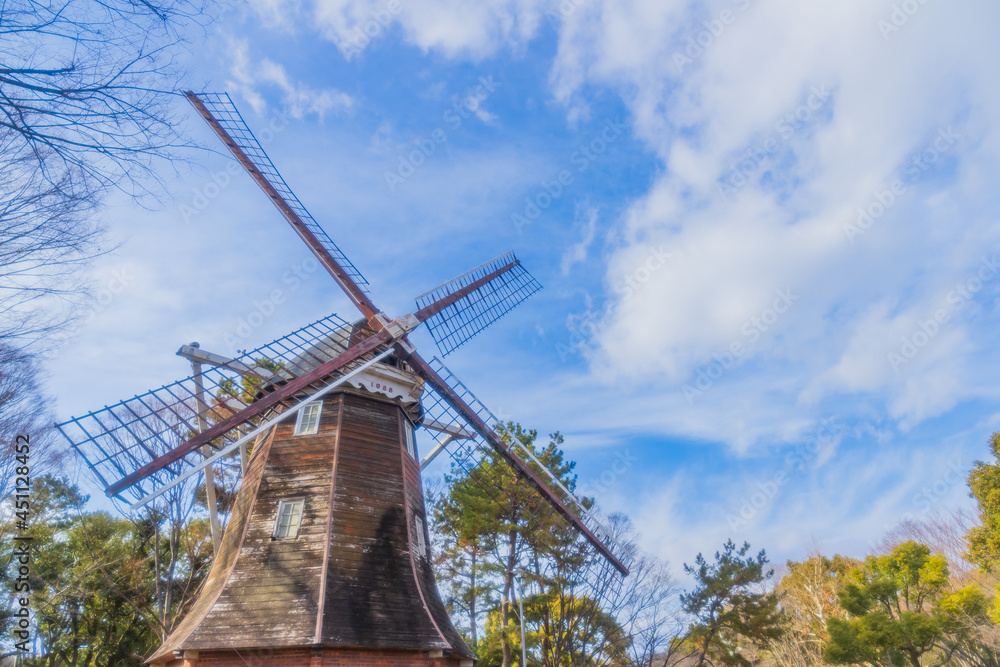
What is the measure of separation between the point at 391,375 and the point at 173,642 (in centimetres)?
733

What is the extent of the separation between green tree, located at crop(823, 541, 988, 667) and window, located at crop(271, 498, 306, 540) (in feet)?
62.8

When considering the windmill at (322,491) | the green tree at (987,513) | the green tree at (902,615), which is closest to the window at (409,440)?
the windmill at (322,491)

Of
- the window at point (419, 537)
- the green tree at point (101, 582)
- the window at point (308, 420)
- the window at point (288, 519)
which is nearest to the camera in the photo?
the window at point (288, 519)

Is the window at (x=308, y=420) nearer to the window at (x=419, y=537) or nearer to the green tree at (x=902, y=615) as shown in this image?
the window at (x=419, y=537)

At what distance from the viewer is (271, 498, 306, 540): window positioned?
11.7m

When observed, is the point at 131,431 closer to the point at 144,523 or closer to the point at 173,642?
the point at 173,642

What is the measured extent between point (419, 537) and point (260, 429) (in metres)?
4.55

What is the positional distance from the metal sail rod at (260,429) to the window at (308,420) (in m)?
0.20

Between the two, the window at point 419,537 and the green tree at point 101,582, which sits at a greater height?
the green tree at point 101,582

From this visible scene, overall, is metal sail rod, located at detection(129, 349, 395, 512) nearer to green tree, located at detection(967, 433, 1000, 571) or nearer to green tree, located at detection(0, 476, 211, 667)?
green tree, located at detection(0, 476, 211, 667)

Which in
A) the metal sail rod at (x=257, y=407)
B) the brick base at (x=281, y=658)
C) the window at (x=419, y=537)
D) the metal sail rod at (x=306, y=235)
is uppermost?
the metal sail rod at (x=306, y=235)

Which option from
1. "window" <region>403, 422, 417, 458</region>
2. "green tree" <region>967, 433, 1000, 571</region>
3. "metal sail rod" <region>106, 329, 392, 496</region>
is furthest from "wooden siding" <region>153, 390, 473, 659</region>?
"green tree" <region>967, 433, 1000, 571</region>

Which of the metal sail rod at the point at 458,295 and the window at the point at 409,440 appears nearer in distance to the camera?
the window at the point at 409,440

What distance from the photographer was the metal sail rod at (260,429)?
32.0 ft
